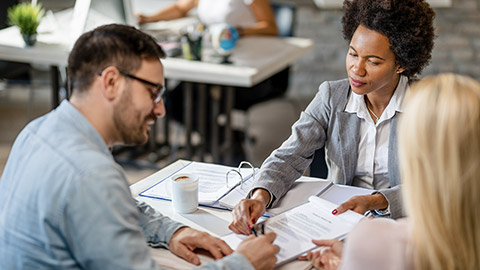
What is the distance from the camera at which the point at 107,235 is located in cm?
102

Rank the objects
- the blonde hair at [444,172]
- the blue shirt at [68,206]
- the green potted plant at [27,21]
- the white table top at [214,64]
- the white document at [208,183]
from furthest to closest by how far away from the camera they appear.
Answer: the green potted plant at [27,21], the white table top at [214,64], the white document at [208,183], the blue shirt at [68,206], the blonde hair at [444,172]

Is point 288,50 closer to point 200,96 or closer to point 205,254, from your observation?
point 200,96

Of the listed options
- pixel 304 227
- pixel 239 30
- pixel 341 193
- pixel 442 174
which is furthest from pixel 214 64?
pixel 442 174

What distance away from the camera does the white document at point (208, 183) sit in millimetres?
1631

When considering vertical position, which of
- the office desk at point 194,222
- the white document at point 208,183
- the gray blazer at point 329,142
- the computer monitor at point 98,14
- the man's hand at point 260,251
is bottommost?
the office desk at point 194,222

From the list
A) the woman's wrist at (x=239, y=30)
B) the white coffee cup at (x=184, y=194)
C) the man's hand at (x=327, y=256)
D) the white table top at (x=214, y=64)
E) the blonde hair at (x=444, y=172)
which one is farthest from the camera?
the woman's wrist at (x=239, y=30)

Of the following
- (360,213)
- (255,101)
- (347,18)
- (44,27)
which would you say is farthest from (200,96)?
(360,213)

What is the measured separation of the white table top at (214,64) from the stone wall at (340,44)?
1.26 m

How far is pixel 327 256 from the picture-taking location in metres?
1.30

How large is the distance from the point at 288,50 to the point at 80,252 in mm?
2611

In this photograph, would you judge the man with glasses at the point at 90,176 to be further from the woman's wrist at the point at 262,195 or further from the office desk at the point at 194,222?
the woman's wrist at the point at 262,195

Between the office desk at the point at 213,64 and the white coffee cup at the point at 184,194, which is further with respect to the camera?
the office desk at the point at 213,64

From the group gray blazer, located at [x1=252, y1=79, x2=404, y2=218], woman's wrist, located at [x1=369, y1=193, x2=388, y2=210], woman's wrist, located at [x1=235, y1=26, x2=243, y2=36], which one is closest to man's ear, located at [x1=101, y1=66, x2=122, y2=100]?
gray blazer, located at [x1=252, y1=79, x2=404, y2=218]

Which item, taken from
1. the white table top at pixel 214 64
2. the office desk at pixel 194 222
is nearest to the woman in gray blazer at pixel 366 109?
the office desk at pixel 194 222
